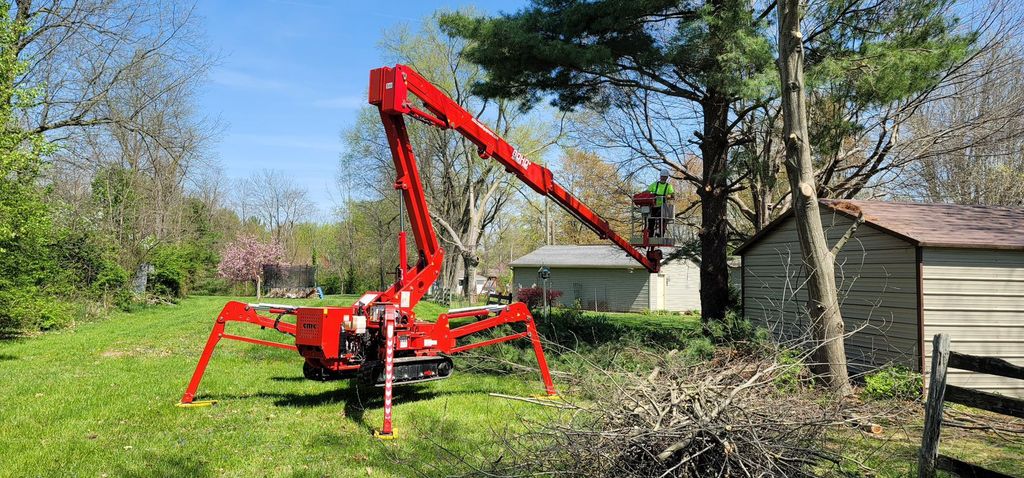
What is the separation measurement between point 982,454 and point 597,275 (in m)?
25.3

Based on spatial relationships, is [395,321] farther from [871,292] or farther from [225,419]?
[871,292]

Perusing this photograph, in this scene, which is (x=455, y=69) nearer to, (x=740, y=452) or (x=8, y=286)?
(x=8, y=286)

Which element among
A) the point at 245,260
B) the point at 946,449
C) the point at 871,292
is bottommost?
the point at 946,449

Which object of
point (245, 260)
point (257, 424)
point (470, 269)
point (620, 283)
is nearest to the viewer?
point (257, 424)

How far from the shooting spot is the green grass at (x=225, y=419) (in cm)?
519

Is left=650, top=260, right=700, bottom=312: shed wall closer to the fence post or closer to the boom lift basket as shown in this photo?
the boom lift basket

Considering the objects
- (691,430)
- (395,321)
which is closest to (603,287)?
(395,321)

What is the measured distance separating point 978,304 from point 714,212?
15.1 ft

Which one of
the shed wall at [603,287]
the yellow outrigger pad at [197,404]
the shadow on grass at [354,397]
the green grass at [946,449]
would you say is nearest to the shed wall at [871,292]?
the green grass at [946,449]

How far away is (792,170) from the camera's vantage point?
787cm

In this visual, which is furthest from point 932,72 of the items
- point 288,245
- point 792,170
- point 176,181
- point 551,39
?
point 288,245

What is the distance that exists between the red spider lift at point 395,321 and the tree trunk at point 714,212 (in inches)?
218

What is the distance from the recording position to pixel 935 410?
4.28 m

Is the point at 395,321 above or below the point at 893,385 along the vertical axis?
above
